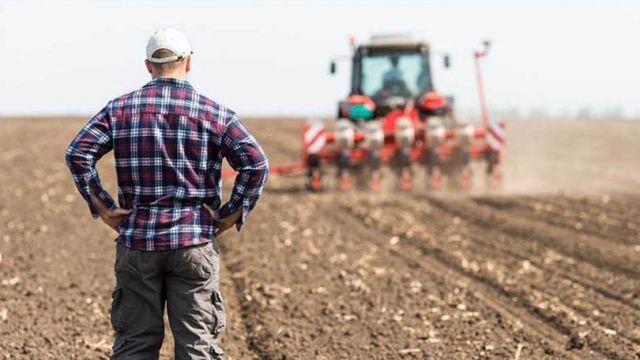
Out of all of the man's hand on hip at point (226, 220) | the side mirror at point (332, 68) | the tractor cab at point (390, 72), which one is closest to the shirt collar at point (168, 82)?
the man's hand on hip at point (226, 220)

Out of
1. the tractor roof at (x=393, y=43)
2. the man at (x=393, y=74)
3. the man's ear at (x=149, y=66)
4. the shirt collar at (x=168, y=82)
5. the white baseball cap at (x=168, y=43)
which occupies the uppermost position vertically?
the tractor roof at (x=393, y=43)

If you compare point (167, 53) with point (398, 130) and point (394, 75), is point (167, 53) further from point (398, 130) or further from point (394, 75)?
A: point (394, 75)

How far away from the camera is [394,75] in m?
15.7

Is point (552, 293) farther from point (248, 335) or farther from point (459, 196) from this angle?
point (459, 196)

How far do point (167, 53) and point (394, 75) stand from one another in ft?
40.9

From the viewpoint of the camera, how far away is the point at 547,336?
594 cm

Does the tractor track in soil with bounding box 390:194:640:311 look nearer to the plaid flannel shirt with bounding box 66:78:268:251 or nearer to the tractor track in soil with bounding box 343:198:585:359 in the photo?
the tractor track in soil with bounding box 343:198:585:359

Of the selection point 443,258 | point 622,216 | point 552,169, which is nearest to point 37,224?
point 443,258

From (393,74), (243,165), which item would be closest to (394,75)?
(393,74)

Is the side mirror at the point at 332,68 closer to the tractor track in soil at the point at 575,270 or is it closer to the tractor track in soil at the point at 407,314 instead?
the tractor track in soil at the point at 407,314

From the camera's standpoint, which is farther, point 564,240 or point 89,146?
point 564,240

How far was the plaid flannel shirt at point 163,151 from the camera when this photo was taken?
343cm

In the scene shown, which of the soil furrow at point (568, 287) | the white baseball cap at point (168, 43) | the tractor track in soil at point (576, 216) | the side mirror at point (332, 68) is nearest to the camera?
the white baseball cap at point (168, 43)

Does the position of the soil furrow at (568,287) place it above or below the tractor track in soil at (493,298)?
above
